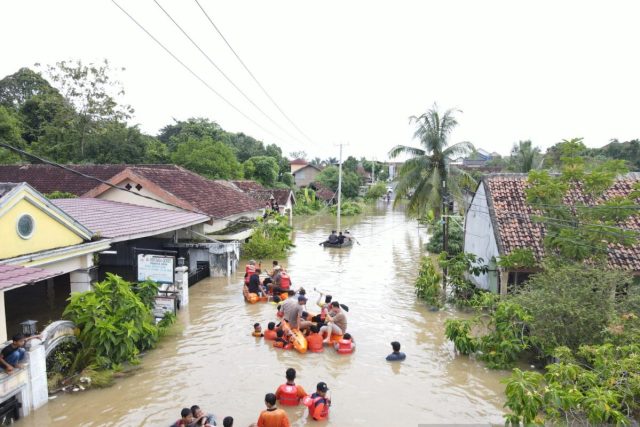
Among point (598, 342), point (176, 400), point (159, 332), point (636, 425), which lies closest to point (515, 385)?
point (636, 425)

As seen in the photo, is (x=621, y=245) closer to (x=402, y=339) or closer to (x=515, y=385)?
(x=402, y=339)

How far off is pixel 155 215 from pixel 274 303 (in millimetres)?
5565

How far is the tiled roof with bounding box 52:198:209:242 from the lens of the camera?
12672 millimetres

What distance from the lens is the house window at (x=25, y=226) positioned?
29.5 feet

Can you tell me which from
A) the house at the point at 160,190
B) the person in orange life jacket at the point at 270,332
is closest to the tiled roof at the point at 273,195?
the house at the point at 160,190

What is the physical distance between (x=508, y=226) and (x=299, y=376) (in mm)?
8479

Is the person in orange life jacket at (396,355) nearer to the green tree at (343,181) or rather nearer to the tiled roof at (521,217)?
the tiled roof at (521,217)

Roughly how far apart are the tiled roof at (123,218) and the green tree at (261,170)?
3082 cm

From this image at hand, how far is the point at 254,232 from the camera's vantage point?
24.0 metres

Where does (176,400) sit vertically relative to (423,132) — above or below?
below

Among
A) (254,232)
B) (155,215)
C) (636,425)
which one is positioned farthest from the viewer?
(254,232)

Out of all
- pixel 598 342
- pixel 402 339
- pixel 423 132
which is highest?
pixel 423 132

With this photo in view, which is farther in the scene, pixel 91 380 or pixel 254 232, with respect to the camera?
pixel 254 232

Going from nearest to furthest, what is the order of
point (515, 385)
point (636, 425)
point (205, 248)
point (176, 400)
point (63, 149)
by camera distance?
1. point (515, 385)
2. point (636, 425)
3. point (176, 400)
4. point (205, 248)
5. point (63, 149)
